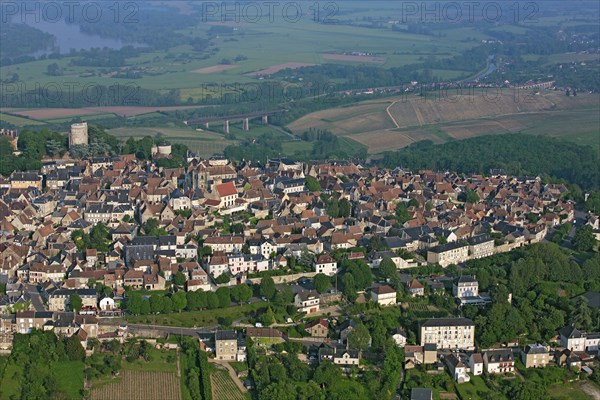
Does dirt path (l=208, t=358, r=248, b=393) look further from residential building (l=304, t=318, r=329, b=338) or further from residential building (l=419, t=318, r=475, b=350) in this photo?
residential building (l=419, t=318, r=475, b=350)

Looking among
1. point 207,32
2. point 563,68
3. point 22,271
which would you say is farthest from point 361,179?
point 207,32

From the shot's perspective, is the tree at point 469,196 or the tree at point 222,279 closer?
the tree at point 222,279

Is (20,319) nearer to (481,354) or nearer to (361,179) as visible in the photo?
(481,354)

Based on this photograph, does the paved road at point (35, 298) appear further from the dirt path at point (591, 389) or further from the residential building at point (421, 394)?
the dirt path at point (591, 389)

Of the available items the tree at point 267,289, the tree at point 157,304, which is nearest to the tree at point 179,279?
the tree at point 157,304

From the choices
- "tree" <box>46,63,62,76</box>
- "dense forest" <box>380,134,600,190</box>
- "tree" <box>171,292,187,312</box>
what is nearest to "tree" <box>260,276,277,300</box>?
"tree" <box>171,292,187,312</box>

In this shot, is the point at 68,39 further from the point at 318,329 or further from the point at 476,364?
the point at 476,364

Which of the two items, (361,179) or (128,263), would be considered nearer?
(128,263)
